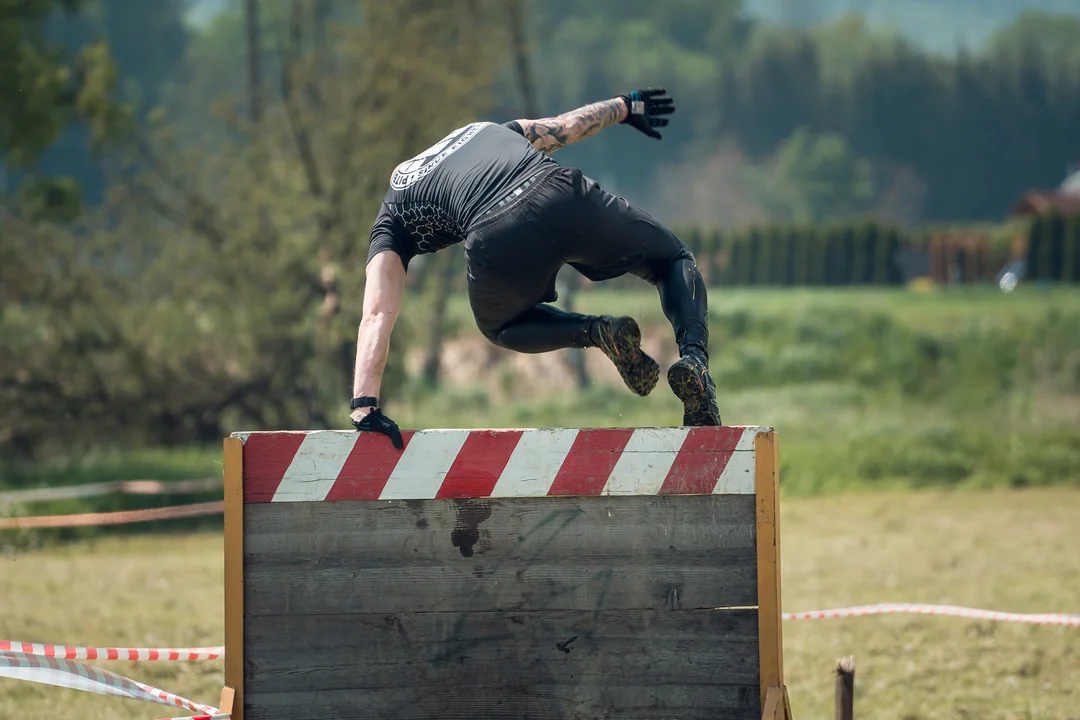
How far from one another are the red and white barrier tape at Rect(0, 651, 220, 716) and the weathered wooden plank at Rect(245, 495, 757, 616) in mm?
1070

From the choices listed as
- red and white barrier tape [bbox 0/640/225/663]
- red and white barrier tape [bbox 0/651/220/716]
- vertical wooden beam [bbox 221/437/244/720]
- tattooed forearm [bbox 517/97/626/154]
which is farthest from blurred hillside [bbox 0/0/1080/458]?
vertical wooden beam [bbox 221/437/244/720]

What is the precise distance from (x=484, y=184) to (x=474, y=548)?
124 centimetres

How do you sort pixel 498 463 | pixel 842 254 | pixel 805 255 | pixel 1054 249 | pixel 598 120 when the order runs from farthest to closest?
pixel 805 255
pixel 842 254
pixel 1054 249
pixel 598 120
pixel 498 463

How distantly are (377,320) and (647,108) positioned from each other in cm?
168

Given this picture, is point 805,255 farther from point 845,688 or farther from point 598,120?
point 845,688

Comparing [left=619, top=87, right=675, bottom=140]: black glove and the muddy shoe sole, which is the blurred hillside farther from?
the muddy shoe sole

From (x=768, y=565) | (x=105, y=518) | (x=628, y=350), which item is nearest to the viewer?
(x=768, y=565)

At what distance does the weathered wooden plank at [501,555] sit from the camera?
3.83 m

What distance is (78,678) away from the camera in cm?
490

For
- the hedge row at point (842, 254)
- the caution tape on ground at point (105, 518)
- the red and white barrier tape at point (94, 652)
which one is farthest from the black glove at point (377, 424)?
the hedge row at point (842, 254)

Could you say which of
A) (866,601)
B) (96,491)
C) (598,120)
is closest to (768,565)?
(598,120)

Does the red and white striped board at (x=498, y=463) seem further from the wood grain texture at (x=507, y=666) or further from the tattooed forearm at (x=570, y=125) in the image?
the tattooed forearm at (x=570, y=125)

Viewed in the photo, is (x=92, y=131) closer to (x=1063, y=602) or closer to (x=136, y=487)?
(x=136, y=487)

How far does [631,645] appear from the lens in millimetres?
3846
